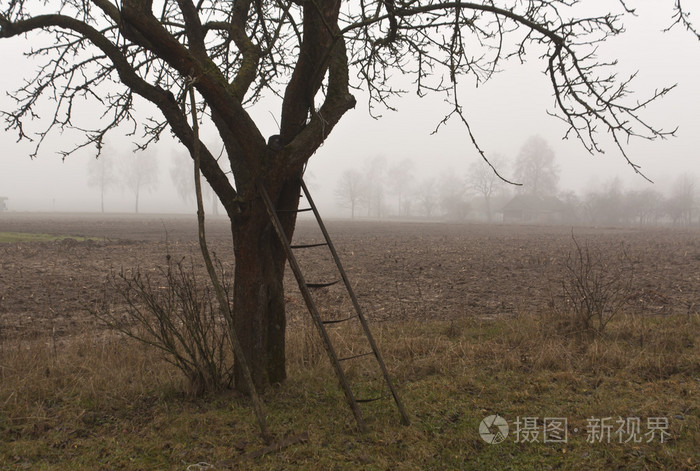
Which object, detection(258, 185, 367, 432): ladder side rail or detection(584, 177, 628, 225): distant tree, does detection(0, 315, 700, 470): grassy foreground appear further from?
detection(584, 177, 628, 225): distant tree

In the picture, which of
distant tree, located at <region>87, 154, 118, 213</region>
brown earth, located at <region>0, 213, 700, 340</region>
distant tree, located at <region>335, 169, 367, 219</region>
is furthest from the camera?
distant tree, located at <region>335, 169, 367, 219</region>

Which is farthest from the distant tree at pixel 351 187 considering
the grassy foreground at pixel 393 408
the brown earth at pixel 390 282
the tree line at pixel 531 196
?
the grassy foreground at pixel 393 408

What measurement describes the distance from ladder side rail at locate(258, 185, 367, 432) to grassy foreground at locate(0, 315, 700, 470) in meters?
0.22

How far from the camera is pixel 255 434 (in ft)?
11.8

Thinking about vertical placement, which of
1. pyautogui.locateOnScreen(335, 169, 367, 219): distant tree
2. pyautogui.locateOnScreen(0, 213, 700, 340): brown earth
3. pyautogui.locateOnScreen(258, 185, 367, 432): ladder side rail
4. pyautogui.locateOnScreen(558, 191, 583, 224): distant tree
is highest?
pyautogui.locateOnScreen(335, 169, 367, 219): distant tree

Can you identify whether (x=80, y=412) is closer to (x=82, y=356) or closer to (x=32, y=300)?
(x=82, y=356)

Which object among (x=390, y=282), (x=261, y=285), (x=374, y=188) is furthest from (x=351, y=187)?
(x=261, y=285)

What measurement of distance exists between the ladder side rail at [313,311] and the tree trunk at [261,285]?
0.21m

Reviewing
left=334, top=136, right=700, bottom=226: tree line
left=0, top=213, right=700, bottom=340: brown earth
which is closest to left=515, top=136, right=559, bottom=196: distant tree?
left=334, top=136, right=700, bottom=226: tree line

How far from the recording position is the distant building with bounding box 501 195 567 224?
70250 mm

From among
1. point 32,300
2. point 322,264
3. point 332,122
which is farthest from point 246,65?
point 322,264
